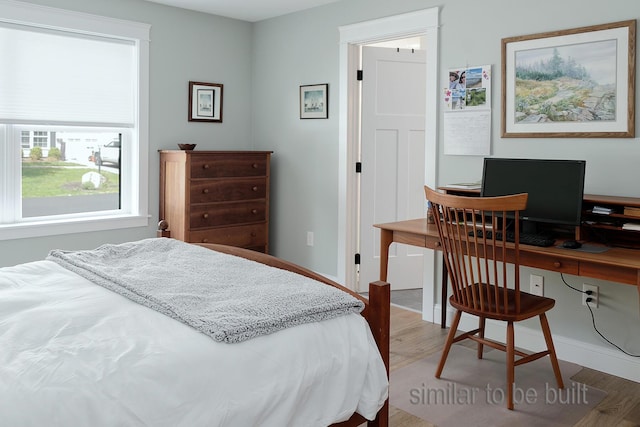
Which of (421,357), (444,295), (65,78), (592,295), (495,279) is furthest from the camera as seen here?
(65,78)

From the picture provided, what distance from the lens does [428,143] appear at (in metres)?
3.90

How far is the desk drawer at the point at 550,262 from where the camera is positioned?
262cm

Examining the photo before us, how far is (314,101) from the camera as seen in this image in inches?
188

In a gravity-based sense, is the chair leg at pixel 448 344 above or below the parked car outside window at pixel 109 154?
below

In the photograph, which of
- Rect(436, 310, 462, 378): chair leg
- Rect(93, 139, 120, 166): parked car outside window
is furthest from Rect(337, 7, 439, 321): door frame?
Rect(93, 139, 120, 166): parked car outside window

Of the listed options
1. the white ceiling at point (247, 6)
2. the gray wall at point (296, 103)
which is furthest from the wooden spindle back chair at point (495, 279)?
the white ceiling at point (247, 6)

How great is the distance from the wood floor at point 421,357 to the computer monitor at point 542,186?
0.85 metres

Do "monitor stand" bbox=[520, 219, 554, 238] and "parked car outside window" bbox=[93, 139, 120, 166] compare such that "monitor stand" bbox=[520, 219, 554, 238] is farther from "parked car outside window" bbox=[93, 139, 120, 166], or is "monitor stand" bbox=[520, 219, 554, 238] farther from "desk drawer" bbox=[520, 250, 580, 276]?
"parked car outside window" bbox=[93, 139, 120, 166]

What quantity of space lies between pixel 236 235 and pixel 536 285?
2.42 metres

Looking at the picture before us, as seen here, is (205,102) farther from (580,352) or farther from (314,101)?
(580,352)

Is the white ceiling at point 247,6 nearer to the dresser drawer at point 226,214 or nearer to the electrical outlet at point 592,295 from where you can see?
the dresser drawer at point 226,214

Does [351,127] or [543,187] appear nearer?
[543,187]

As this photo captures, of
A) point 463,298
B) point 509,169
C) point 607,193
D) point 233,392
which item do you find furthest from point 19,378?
point 607,193

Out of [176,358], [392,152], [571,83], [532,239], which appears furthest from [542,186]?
[176,358]
